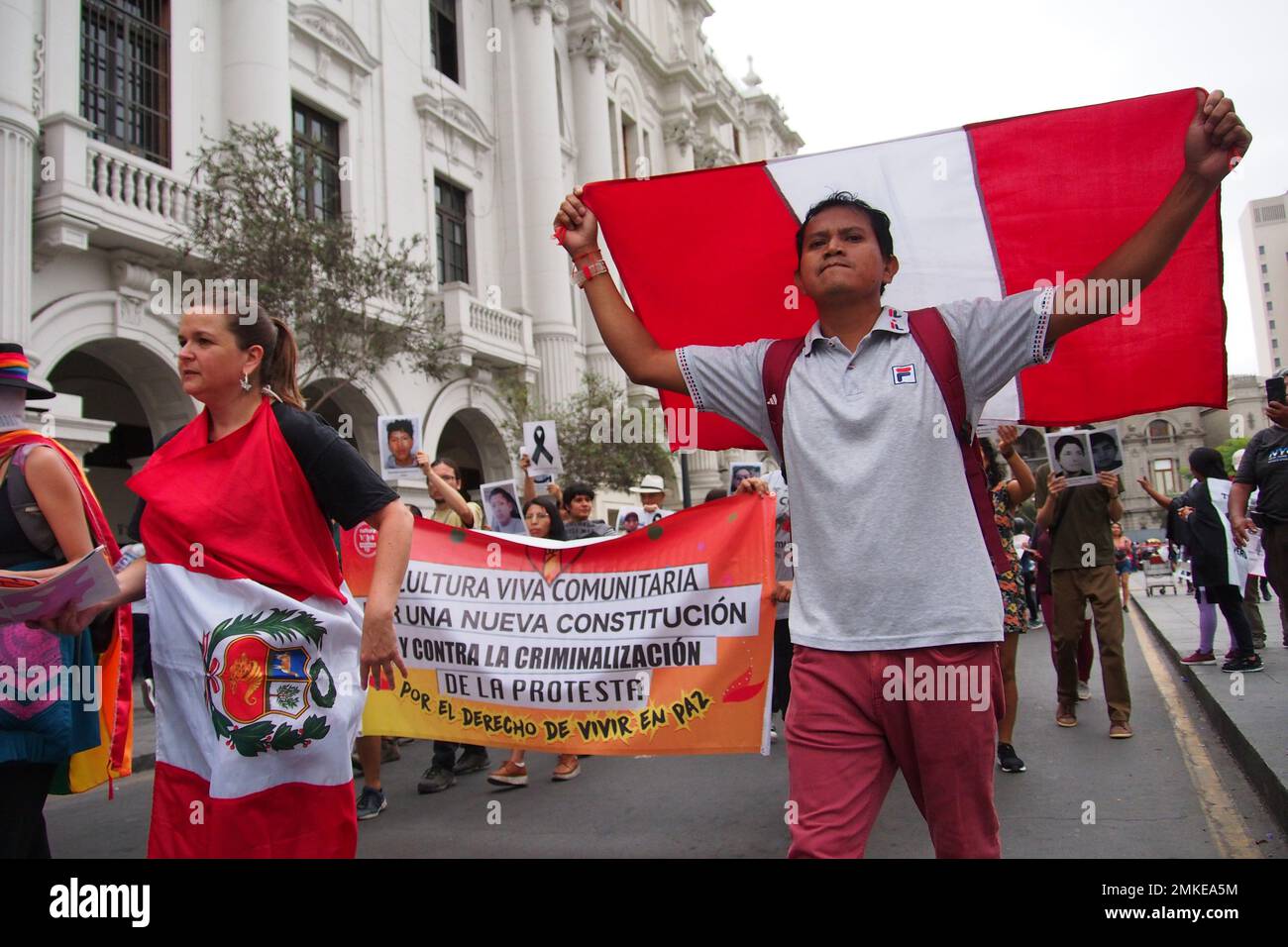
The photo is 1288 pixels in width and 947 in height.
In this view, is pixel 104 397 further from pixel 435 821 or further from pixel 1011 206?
pixel 1011 206

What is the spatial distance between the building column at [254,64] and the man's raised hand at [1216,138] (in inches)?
605

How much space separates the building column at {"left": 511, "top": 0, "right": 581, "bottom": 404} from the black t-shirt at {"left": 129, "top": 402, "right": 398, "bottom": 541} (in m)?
20.6

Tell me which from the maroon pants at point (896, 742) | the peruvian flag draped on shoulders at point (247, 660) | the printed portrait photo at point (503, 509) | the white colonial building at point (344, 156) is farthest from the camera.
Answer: the white colonial building at point (344, 156)

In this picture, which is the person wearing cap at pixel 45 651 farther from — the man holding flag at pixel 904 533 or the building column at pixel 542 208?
the building column at pixel 542 208

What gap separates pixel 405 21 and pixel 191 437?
791 inches

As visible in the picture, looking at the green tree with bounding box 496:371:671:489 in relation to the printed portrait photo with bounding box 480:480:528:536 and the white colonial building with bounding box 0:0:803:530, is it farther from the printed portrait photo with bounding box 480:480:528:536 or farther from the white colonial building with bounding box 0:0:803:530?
the printed portrait photo with bounding box 480:480:528:536

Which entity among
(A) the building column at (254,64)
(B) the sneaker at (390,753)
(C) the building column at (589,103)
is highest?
(C) the building column at (589,103)

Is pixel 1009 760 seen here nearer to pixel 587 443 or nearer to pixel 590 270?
pixel 590 270

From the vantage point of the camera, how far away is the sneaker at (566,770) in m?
6.48

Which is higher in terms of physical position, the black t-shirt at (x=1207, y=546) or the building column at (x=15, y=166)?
the building column at (x=15, y=166)

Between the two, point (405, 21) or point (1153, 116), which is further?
point (405, 21)

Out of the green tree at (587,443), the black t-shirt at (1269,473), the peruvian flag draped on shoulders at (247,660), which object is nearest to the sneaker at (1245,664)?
the black t-shirt at (1269,473)
